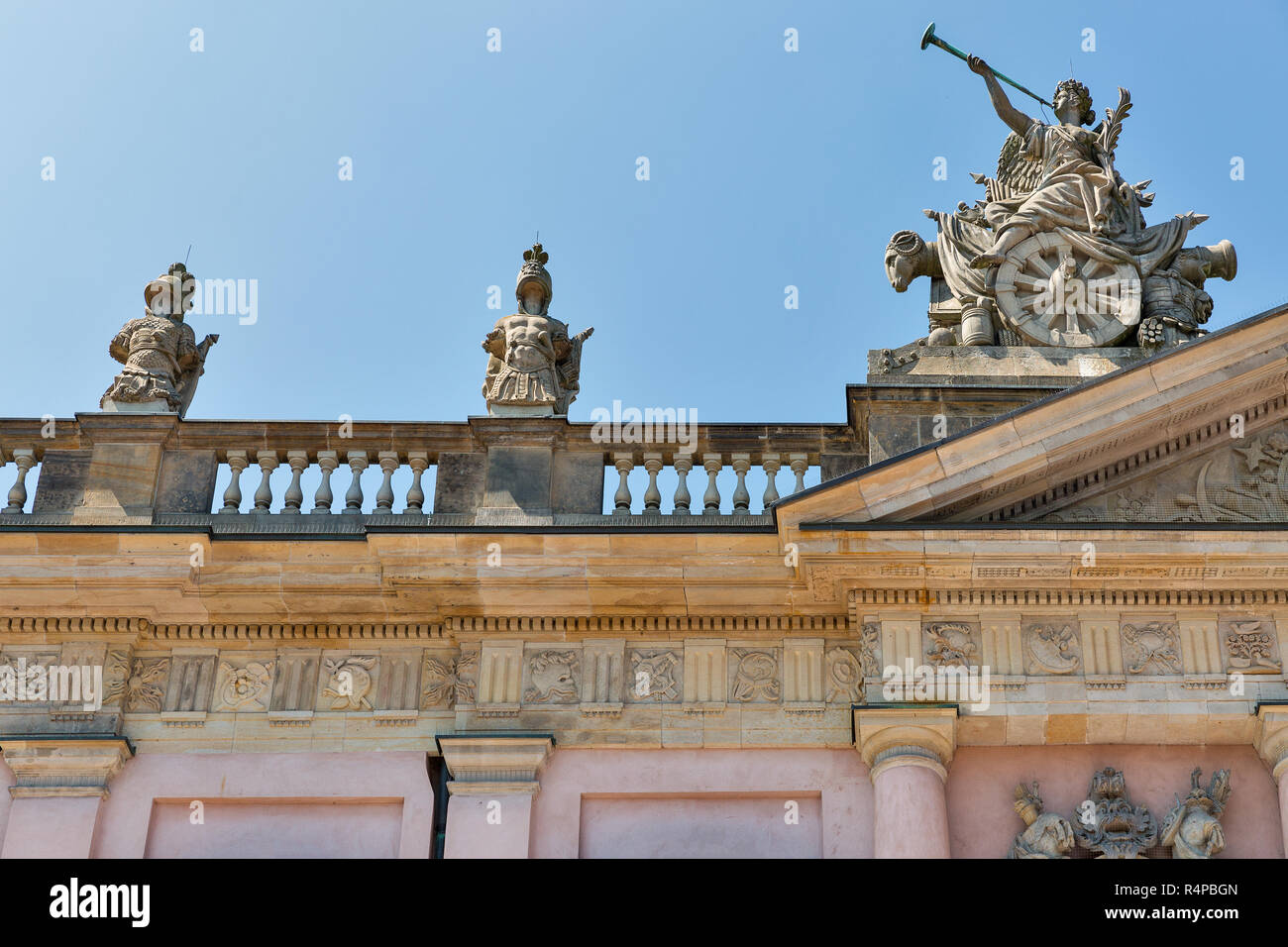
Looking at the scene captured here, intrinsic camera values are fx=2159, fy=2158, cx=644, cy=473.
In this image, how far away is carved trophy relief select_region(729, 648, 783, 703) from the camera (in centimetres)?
1516

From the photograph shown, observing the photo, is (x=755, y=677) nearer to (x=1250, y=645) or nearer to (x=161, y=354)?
(x=1250, y=645)

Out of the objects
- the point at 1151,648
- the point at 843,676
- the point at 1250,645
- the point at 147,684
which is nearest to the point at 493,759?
the point at 843,676

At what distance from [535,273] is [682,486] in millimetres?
2225

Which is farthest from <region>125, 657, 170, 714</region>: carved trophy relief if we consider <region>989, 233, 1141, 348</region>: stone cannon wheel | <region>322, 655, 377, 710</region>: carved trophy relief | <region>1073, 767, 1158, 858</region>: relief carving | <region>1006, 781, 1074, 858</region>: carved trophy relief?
<region>989, 233, 1141, 348</region>: stone cannon wheel

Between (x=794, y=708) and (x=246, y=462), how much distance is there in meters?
4.54

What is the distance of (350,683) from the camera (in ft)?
50.4

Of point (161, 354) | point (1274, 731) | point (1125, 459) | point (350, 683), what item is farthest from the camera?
point (161, 354)

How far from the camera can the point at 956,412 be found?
1592cm

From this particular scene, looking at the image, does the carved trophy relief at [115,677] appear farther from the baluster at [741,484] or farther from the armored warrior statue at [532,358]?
the baluster at [741,484]

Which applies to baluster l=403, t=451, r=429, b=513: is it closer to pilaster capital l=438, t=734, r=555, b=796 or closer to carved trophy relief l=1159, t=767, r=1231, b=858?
pilaster capital l=438, t=734, r=555, b=796

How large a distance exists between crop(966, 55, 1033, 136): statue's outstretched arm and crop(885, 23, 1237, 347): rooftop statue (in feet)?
0.08

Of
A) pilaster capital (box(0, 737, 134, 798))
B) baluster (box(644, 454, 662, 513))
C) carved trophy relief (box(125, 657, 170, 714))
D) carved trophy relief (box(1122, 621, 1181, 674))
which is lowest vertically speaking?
pilaster capital (box(0, 737, 134, 798))

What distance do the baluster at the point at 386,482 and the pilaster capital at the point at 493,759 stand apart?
6.52 ft
